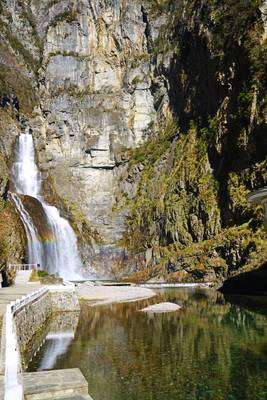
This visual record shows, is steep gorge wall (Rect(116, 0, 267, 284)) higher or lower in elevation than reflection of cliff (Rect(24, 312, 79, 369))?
higher

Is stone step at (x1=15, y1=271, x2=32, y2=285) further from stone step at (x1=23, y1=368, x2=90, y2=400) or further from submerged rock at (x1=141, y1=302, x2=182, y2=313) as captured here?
stone step at (x1=23, y1=368, x2=90, y2=400)

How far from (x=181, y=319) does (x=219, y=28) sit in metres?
45.4

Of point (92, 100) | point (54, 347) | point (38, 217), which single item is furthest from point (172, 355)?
point (92, 100)

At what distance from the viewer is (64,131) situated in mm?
75375

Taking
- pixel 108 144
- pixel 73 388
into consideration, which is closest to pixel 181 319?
pixel 73 388

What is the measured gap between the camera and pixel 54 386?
7594 millimetres

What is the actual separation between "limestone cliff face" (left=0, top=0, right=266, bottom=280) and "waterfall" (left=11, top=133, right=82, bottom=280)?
182 cm

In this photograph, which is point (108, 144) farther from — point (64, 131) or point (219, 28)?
point (219, 28)

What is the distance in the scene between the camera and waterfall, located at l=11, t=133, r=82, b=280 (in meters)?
54.2

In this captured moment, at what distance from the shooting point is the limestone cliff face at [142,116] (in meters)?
51.8

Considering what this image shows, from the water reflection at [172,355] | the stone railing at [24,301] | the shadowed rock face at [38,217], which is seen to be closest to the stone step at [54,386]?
the water reflection at [172,355]

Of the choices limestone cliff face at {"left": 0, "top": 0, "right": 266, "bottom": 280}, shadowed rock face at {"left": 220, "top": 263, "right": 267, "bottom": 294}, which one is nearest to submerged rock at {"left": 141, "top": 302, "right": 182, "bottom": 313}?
shadowed rock face at {"left": 220, "top": 263, "right": 267, "bottom": 294}

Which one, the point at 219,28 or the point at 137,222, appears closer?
the point at 219,28

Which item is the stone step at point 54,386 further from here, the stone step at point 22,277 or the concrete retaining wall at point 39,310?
the stone step at point 22,277
